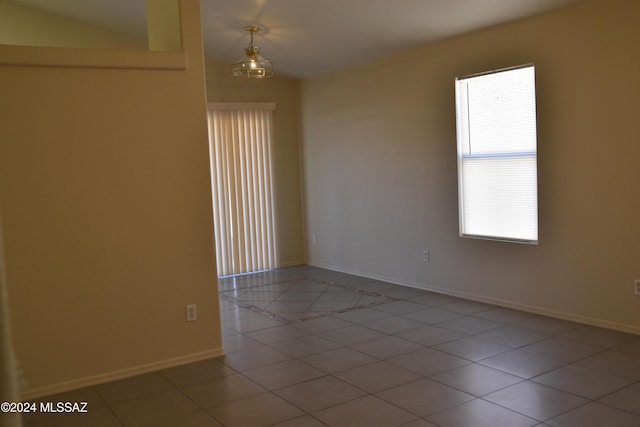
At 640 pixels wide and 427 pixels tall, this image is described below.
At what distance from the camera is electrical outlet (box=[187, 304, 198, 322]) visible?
3.94 metres

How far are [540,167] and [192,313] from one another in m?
3.00

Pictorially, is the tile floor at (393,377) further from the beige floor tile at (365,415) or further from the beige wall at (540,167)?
the beige wall at (540,167)

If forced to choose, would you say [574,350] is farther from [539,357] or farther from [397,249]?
[397,249]

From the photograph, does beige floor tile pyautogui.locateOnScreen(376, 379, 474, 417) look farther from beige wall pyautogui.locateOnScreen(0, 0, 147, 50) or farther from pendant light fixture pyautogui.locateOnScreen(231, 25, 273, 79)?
beige wall pyautogui.locateOnScreen(0, 0, 147, 50)

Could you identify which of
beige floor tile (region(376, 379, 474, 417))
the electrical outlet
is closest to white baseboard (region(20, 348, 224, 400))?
the electrical outlet

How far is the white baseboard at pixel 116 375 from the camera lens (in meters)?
3.46

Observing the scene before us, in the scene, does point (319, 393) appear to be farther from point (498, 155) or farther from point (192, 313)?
point (498, 155)


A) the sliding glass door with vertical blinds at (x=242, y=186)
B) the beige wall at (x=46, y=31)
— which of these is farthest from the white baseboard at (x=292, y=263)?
the beige wall at (x=46, y=31)

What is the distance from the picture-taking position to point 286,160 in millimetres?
7512

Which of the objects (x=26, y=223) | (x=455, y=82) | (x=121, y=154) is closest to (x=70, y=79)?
(x=121, y=154)

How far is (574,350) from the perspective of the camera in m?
3.77

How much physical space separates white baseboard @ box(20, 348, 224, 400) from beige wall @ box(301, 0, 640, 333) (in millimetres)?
2599

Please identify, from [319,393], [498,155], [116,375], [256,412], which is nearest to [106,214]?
[116,375]

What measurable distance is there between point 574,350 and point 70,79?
3778 millimetres
